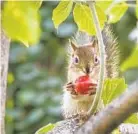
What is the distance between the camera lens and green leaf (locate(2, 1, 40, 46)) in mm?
300

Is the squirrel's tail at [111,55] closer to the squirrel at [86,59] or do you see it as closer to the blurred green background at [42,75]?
the squirrel at [86,59]

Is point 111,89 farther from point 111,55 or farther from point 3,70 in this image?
point 111,55

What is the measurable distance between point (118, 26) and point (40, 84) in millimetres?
464

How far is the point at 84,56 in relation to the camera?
1.28 metres

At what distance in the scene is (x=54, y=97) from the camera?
7.47 ft

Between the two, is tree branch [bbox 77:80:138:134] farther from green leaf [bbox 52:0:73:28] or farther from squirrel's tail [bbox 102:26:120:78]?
squirrel's tail [bbox 102:26:120:78]

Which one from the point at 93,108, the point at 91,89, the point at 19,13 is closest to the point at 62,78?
the point at 91,89

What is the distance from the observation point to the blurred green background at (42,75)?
224cm

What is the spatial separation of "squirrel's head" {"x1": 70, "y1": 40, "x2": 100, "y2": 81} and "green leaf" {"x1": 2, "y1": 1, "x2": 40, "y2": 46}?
0.88m

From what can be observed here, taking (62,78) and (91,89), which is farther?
(62,78)

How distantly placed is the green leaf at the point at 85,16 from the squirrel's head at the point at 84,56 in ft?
1.78

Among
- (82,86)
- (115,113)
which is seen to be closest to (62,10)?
(82,86)

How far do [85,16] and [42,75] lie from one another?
5.63 feet

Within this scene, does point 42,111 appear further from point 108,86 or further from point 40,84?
point 108,86
